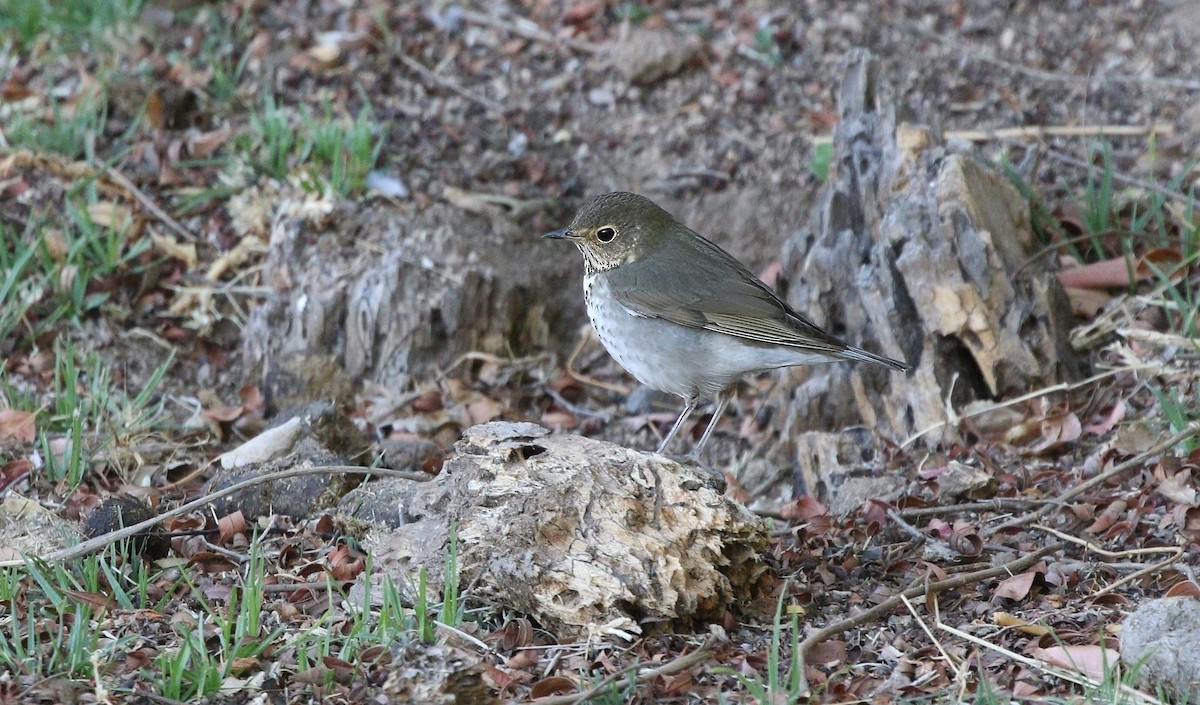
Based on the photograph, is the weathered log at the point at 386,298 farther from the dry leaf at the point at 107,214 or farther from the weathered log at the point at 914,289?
the weathered log at the point at 914,289

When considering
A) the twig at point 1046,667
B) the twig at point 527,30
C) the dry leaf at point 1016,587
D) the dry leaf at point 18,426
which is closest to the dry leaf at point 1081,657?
the twig at point 1046,667

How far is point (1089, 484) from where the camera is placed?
492 centimetres

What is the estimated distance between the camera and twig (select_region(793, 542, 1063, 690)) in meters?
3.89

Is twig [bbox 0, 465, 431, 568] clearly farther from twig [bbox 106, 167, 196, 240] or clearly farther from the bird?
twig [bbox 106, 167, 196, 240]

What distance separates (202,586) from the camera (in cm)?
443

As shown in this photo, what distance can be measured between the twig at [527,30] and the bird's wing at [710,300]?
304 cm

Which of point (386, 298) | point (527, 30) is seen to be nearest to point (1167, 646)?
point (386, 298)

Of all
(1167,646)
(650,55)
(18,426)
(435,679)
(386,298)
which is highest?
(650,55)

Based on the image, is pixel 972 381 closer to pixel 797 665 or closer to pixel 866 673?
pixel 866 673

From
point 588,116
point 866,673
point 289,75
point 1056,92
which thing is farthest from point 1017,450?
point 289,75

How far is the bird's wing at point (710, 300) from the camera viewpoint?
211 inches

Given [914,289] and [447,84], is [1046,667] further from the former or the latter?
[447,84]

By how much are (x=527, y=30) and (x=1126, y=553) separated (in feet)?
17.5

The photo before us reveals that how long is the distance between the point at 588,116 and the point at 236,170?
2.05m
